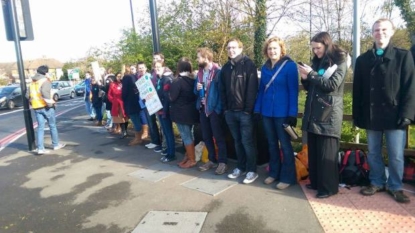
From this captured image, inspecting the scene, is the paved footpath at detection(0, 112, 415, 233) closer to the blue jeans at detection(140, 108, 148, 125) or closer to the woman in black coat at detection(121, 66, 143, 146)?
the woman in black coat at detection(121, 66, 143, 146)

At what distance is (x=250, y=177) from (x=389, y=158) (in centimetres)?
176

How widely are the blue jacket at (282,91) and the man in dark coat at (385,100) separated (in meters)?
0.71

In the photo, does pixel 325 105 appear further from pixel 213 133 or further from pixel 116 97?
pixel 116 97

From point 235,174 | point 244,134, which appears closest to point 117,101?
point 235,174

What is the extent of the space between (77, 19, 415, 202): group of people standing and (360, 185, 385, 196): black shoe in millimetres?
13

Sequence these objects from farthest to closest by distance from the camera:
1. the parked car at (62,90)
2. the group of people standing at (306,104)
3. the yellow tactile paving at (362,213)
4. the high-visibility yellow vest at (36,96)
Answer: the parked car at (62,90)
the high-visibility yellow vest at (36,96)
the group of people standing at (306,104)
the yellow tactile paving at (362,213)

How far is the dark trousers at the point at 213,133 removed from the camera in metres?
4.92

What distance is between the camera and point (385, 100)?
11.4 ft

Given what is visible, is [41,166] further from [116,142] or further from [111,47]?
[111,47]

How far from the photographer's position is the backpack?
4066 mm

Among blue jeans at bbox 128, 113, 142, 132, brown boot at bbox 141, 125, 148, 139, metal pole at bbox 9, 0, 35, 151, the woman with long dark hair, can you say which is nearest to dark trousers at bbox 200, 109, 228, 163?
the woman with long dark hair

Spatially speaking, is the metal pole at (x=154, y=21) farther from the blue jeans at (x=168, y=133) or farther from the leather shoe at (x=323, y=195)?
the leather shoe at (x=323, y=195)

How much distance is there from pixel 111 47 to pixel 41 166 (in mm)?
6983

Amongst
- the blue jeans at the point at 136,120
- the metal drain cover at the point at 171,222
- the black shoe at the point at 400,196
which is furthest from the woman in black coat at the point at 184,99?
the black shoe at the point at 400,196
